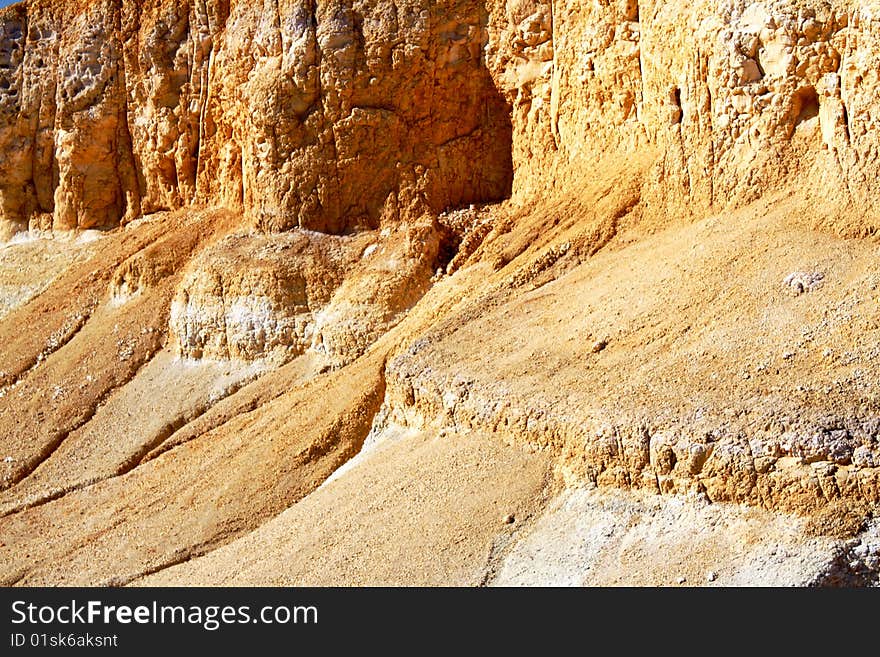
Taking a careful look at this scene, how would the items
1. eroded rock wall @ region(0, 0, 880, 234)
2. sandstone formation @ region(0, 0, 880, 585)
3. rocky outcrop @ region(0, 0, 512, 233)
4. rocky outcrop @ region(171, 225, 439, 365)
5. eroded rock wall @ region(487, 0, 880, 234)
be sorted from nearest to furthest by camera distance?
sandstone formation @ region(0, 0, 880, 585) < eroded rock wall @ region(487, 0, 880, 234) < eroded rock wall @ region(0, 0, 880, 234) < rocky outcrop @ region(171, 225, 439, 365) < rocky outcrop @ region(0, 0, 512, 233)

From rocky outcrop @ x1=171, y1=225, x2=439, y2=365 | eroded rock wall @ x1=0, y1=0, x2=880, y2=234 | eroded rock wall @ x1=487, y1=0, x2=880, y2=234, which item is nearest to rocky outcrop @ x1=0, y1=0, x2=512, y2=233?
eroded rock wall @ x1=0, y1=0, x2=880, y2=234

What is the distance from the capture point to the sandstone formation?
16.5 m

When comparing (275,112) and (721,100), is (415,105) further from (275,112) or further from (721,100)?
(721,100)

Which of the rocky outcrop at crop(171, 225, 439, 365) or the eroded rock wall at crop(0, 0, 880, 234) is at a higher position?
the eroded rock wall at crop(0, 0, 880, 234)

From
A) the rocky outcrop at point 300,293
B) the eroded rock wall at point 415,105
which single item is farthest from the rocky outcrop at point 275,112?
the rocky outcrop at point 300,293

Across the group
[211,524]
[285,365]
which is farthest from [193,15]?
[211,524]

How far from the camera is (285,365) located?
2634 centimetres

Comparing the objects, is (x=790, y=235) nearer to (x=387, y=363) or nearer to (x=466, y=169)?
(x=387, y=363)

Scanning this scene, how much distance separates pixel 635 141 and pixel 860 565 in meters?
10.3

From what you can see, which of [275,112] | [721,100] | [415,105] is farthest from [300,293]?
[721,100]

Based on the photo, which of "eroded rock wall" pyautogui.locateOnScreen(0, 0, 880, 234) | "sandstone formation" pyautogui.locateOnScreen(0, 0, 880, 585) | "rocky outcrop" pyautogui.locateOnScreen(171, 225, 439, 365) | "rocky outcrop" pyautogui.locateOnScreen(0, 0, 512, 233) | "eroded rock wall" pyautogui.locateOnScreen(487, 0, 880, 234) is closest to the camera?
"sandstone formation" pyautogui.locateOnScreen(0, 0, 880, 585)

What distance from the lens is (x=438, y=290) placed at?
82.0ft

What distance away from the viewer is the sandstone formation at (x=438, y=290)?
54.3 ft

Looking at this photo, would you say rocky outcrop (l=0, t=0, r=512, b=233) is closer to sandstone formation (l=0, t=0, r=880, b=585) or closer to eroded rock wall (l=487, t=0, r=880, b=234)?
sandstone formation (l=0, t=0, r=880, b=585)
